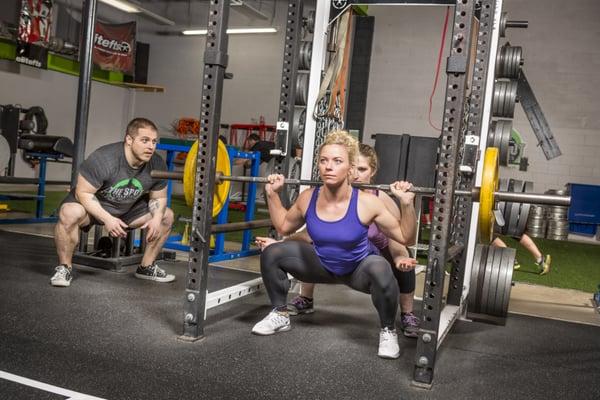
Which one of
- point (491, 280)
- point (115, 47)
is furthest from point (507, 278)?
point (115, 47)

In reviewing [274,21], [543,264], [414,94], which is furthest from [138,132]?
[274,21]

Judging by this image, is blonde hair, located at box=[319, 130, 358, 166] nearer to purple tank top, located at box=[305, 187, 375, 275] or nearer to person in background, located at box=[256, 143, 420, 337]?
purple tank top, located at box=[305, 187, 375, 275]

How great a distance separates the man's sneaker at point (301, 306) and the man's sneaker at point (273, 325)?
31 centimetres

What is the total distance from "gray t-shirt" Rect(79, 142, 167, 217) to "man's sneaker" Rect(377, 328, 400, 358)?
5.44 feet

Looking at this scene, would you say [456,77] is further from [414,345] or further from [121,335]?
[121,335]

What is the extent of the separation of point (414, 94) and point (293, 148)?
21.0 ft

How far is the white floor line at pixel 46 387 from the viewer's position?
1.54 m

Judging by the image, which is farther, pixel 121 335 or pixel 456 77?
pixel 121 335

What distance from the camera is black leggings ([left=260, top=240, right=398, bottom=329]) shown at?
219cm

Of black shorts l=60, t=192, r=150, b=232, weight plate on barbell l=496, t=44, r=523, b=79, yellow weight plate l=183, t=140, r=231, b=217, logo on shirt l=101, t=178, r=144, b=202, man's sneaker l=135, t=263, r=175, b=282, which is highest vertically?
weight plate on barbell l=496, t=44, r=523, b=79

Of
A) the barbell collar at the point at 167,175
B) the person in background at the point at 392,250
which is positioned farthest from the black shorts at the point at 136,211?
the person in background at the point at 392,250

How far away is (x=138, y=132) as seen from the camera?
9.70 feet

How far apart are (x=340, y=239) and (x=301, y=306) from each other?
0.68m

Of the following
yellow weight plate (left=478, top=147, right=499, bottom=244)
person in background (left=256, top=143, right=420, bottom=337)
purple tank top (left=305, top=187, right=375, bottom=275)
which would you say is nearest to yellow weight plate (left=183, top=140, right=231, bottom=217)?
person in background (left=256, top=143, right=420, bottom=337)
